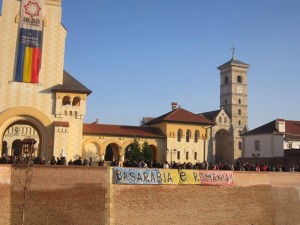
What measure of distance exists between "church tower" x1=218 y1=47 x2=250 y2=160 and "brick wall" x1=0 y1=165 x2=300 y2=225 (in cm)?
5614

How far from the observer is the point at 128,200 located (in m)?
25.9

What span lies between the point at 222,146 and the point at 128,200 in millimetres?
59759

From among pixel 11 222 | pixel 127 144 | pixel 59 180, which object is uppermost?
pixel 127 144

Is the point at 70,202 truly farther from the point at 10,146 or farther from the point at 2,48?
the point at 10,146

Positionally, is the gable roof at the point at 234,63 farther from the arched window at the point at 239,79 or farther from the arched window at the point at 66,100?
the arched window at the point at 66,100

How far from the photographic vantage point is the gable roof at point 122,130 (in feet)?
138

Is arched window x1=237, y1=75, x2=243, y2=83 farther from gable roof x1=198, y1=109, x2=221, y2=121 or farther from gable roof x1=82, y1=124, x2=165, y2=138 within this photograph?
gable roof x1=82, y1=124, x2=165, y2=138

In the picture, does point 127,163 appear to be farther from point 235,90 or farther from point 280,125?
point 235,90

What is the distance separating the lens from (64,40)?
114 ft

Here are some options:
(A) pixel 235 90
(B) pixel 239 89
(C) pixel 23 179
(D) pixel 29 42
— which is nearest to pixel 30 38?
(D) pixel 29 42

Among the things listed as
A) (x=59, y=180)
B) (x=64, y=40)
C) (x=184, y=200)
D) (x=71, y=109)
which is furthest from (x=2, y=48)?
(x=184, y=200)

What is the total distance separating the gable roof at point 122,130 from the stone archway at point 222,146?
39.0m

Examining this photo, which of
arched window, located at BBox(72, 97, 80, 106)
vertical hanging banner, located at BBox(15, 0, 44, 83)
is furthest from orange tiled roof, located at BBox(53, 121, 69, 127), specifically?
vertical hanging banner, located at BBox(15, 0, 44, 83)

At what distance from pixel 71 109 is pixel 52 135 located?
2660mm
